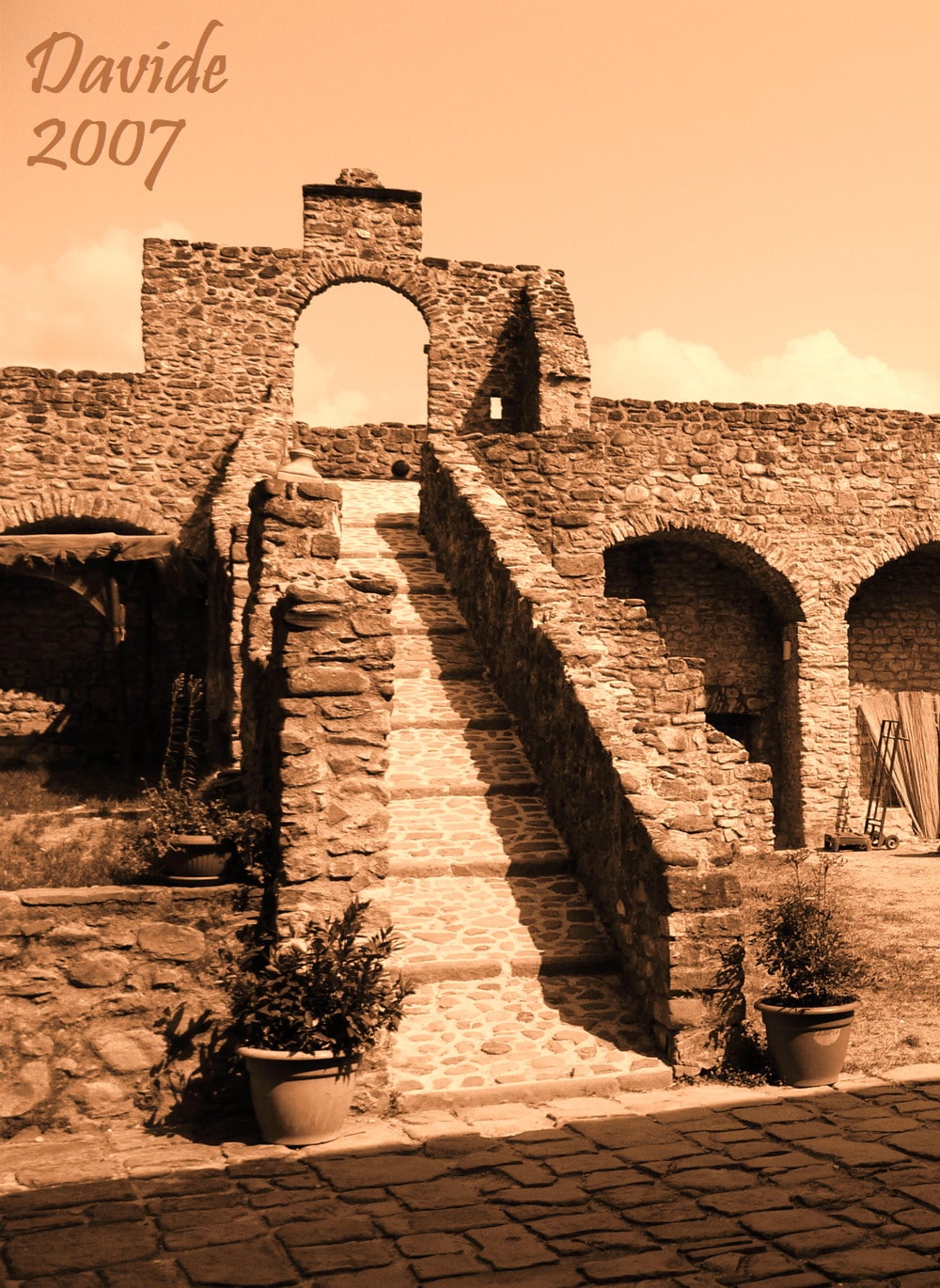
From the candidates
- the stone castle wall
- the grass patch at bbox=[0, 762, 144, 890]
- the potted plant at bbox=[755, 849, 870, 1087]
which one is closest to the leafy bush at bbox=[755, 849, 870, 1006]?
the potted plant at bbox=[755, 849, 870, 1087]

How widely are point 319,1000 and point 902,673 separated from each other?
1356 cm

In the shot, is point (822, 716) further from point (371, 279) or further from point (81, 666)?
point (81, 666)

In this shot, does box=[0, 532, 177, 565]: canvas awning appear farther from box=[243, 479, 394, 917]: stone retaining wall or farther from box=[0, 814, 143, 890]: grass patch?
box=[243, 479, 394, 917]: stone retaining wall

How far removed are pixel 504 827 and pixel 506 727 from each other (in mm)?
1399

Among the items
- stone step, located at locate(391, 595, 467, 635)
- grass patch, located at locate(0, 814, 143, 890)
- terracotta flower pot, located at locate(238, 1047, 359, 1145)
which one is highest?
stone step, located at locate(391, 595, 467, 635)

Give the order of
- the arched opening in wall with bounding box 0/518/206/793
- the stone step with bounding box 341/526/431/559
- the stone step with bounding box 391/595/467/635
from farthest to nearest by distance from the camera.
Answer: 1. the arched opening in wall with bounding box 0/518/206/793
2. the stone step with bounding box 341/526/431/559
3. the stone step with bounding box 391/595/467/635

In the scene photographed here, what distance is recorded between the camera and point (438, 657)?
10383 mm

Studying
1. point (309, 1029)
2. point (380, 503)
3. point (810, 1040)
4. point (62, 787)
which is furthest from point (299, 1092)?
point (380, 503)

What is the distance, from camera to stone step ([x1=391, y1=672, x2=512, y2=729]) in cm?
927

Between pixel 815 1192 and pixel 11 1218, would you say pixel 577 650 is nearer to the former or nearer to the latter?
pixel 815 1192

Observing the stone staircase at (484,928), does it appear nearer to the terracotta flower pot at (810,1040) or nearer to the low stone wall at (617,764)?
the low stone wall at (617,764)

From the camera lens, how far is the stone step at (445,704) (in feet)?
30.4

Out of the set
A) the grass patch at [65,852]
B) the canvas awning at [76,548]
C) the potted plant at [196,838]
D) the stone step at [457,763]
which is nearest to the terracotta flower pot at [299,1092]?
the potted plant at [196,838]

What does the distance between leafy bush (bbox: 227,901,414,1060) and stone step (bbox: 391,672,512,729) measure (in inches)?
133
